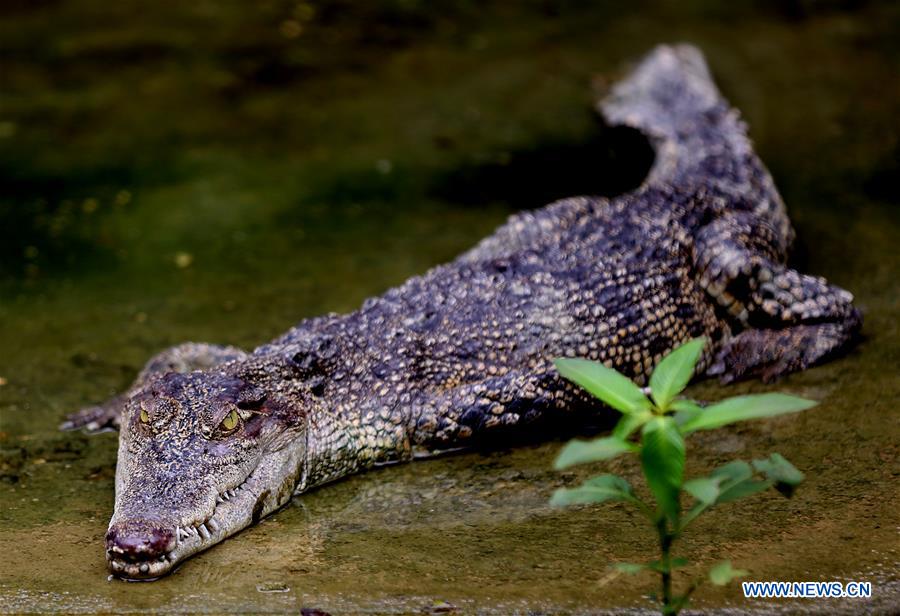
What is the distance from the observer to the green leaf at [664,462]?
128 inches

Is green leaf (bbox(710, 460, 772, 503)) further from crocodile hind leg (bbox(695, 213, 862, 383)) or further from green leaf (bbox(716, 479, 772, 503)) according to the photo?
crocodile hind leg (bbox(695, 213, 862, 383))

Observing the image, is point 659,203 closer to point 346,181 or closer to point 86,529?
point 346,181

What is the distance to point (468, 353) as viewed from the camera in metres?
5.13

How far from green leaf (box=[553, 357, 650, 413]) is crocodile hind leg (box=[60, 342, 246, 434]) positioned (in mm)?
2188

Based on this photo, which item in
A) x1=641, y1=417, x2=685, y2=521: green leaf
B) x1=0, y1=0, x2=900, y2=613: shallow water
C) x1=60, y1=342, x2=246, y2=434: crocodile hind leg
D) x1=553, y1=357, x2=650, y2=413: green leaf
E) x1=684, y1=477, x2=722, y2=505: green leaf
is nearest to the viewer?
x1=684, y1=477, x2=722, y2=505: green leaf

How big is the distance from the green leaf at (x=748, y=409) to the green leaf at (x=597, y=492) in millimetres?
313

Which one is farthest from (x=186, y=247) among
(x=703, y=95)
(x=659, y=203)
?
(x=703, y=95)

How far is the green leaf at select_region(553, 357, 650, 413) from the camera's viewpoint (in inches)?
133

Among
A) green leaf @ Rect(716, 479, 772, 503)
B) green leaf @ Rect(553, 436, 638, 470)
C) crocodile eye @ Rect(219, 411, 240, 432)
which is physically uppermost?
green leaf @ Rect(553, 436, 638, 470)

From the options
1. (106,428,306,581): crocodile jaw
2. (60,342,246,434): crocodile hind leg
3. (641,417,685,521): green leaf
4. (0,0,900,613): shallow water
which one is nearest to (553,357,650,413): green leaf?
(641,417,685,521): green leaf

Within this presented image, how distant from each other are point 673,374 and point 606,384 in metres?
0.20

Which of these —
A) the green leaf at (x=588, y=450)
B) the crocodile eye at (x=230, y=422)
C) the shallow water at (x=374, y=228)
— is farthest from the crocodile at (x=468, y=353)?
the green leaf at (x=588, y=450)

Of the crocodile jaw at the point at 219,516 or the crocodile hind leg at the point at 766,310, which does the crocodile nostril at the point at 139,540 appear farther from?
the crocodile hind leg at the point at 766,310

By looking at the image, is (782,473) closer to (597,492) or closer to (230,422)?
(597,492)
